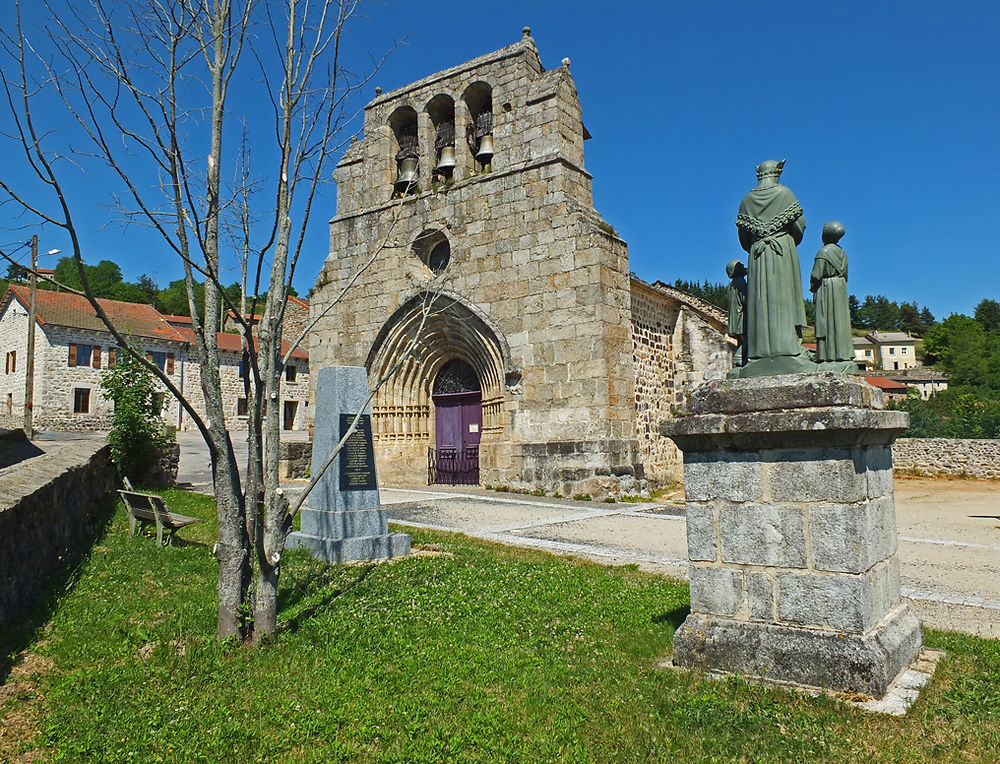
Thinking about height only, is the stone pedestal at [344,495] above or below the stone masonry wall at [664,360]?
below

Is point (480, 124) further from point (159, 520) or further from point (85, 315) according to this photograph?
point (85, 315)

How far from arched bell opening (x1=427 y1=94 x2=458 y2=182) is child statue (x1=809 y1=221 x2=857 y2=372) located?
36.8 feet

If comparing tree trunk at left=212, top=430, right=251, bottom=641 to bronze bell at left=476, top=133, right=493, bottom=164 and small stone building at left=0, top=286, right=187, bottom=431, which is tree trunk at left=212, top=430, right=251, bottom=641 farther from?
small stone building at left=0, top=286, right=187, bottom=431

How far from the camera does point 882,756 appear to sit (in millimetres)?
2564

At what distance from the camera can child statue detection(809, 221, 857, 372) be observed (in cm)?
377

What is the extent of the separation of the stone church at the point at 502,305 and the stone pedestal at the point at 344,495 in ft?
15.9

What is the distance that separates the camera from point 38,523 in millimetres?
4938

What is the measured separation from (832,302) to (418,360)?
441 inches

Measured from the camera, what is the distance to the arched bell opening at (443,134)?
1434 cm

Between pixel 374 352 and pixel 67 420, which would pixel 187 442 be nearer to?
pixel 67 420

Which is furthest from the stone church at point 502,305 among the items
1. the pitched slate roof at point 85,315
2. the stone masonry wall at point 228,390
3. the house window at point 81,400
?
the house window at point 81,400

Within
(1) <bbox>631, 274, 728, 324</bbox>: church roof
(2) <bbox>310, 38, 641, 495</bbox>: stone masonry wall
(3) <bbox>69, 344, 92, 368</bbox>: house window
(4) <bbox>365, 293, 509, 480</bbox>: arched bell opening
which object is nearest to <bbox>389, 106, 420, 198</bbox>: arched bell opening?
(2) <bbox>310, 38, 641, 495</bbox>: stone masonry wall

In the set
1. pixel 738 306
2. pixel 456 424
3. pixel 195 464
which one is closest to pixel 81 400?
pixel 195 464

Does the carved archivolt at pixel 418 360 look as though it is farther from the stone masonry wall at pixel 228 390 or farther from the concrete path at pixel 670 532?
the stone masonry wall at pixel 228 390
